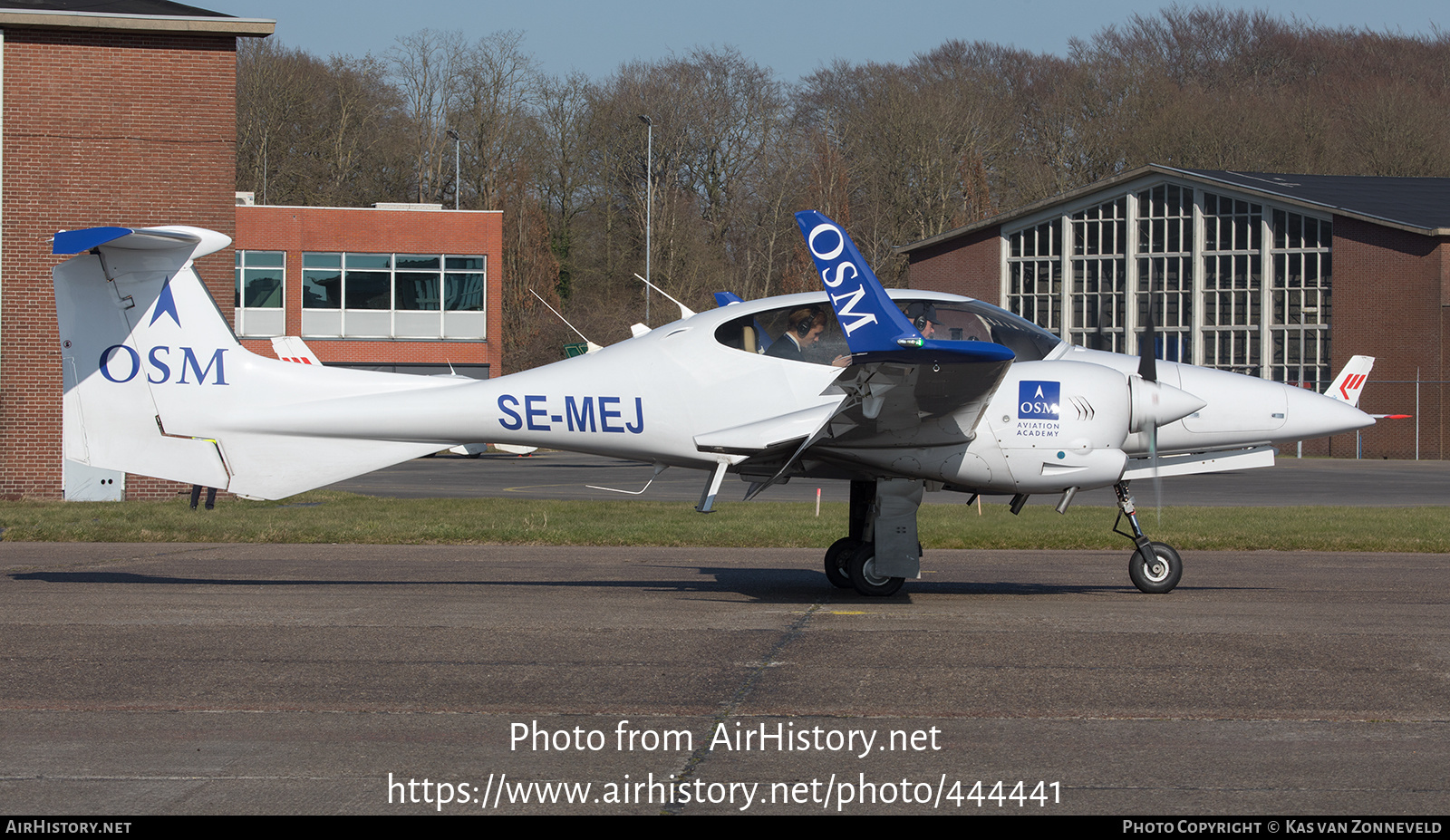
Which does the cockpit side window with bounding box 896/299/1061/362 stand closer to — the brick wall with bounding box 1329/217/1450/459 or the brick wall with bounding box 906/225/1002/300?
the brick wall with bounding box 1329/217/1450/459

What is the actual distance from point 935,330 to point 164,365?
6.73 metres

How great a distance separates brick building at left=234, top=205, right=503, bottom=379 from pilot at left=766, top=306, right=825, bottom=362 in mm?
39628

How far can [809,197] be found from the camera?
58031 mm

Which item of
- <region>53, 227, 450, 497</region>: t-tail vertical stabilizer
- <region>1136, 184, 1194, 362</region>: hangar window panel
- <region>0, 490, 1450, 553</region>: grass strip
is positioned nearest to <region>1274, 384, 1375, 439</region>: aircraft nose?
<region>0, 490, 1450, 553</region>: grass strip

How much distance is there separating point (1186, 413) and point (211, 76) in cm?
2108

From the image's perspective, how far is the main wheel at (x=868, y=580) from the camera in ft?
37.3

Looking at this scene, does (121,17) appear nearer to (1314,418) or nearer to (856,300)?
(856,300)

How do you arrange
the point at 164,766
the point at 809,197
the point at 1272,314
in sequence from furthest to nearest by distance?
the point at 809,197 → the point at 1272,314 → the point at 164,766

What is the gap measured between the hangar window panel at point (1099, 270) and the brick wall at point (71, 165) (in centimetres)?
3594

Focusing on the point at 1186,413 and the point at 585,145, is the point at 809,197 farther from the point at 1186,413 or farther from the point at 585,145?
the point at 1186,413

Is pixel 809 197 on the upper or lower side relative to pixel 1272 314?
upper

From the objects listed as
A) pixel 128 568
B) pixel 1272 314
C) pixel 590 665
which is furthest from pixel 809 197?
pixel 590 665

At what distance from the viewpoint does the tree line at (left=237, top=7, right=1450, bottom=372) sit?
6031cm

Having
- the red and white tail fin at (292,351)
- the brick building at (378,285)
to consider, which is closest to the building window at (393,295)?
the brick building at (378,285)
